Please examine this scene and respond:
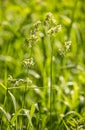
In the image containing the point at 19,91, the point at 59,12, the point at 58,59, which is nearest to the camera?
the point at 19,91

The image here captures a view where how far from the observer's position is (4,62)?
3.84 meters

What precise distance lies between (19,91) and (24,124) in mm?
506

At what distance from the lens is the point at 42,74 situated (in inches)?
142

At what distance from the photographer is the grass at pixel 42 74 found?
2520 millimetres

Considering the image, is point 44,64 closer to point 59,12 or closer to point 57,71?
point 57,71

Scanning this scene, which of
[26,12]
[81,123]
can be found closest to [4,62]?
[26,12]

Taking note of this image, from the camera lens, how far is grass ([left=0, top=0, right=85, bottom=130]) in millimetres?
2520

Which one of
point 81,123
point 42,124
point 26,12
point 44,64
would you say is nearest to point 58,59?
point 44,64

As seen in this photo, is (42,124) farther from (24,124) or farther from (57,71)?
(57,71)

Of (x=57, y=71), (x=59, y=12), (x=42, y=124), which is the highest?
(x=59, y=12)

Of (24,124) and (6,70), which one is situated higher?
(6,70)

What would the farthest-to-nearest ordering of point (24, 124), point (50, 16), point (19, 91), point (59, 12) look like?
point (59, 12) → point (19, 91) → point (24, 124) → point (50, 16)

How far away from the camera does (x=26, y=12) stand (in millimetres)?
4613

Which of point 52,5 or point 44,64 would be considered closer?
point 44,64
